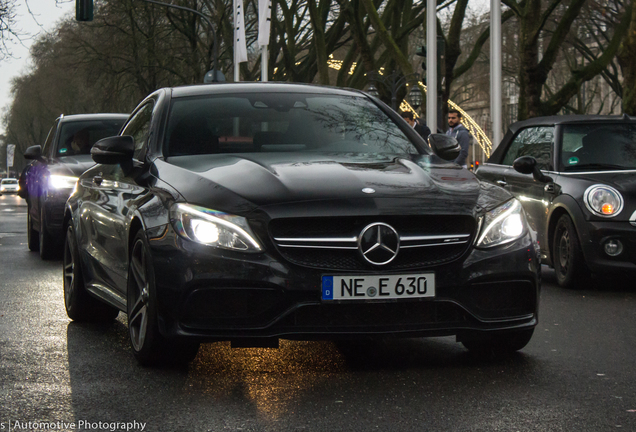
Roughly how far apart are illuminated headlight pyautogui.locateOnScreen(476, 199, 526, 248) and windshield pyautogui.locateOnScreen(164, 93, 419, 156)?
93cm

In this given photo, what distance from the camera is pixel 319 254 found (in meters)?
4.82

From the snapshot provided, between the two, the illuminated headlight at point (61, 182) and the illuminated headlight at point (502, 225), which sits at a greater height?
the illuminated headlight at point (502, 225)

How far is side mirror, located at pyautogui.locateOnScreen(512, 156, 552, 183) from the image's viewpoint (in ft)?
31.0

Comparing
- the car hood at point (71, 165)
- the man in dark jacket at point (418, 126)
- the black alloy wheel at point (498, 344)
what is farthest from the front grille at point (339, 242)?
the man in dark jacket at point (418, 126)

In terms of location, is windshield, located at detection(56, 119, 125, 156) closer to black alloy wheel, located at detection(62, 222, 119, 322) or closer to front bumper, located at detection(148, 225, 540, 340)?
black alloy wheel, located at detection(62, 222, 119, 322)

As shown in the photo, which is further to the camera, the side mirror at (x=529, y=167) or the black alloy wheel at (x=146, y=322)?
the side mirror at (x=529, y=167)

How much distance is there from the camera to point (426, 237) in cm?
491

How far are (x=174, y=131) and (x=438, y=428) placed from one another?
8.81 ft

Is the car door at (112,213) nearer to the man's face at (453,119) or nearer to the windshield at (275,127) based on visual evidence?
the windshield at (275,127)

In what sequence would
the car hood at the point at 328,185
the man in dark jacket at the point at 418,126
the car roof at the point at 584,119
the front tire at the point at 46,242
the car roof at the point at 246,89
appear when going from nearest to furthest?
1. the car hood at the point at 328,185
2. the car roof at the point at 246,89
3. the car roof at the point at 584,119
4. the front tire at the point at 46,242
5. the man in dark jacket at the point at 418,126

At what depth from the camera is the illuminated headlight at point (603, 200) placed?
8711 millimetres

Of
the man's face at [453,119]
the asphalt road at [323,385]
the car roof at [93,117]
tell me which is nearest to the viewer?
the asphalt road at [323,385]

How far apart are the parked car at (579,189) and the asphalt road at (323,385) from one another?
1.99 metres

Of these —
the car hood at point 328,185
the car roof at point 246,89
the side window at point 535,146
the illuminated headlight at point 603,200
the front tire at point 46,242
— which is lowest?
the front tire at point 46,242
